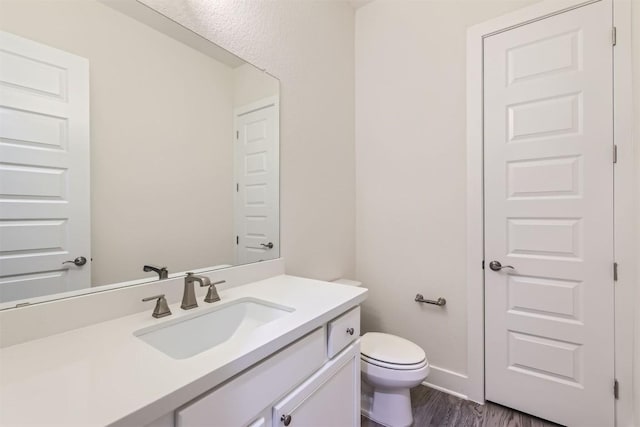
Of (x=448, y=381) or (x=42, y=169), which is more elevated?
(x=42, y=169)

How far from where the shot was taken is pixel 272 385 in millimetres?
828

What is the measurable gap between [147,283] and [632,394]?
89.9 inches

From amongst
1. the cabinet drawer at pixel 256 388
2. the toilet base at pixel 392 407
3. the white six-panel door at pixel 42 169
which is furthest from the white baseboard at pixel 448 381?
the white six-panel door at pixel 42 169

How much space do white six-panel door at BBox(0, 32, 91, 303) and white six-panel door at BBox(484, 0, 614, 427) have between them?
200cm

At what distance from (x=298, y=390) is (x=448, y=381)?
147 cm

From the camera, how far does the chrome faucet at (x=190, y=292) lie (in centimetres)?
106

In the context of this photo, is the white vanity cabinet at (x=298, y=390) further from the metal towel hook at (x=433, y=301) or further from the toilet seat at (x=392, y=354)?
the metal towel hook at (x=433, y=301)

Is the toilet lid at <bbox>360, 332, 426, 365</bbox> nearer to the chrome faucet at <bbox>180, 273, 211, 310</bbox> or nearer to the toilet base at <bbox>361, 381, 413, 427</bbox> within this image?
the toilet base at <bbox>361, 381, 413, 427</bbox>

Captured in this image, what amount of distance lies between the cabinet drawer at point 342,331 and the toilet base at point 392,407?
61cm

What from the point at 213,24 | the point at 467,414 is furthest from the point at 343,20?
the point at 467,414

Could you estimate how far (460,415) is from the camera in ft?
5.59

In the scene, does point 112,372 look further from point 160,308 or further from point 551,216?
point 551,216

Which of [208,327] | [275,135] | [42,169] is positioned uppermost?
[275,135]

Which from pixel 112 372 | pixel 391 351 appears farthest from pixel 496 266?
pixel 112 372
